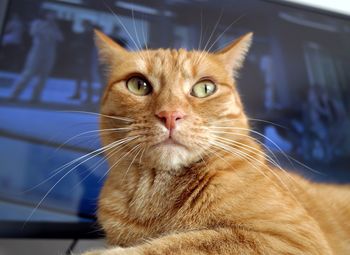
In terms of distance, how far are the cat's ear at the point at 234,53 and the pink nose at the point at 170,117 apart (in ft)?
1.01

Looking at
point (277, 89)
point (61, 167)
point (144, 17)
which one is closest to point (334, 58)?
point (277, 89)

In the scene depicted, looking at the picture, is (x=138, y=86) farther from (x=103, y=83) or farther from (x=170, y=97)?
(x=103, y=83)

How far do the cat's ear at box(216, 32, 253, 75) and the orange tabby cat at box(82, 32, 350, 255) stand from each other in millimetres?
41

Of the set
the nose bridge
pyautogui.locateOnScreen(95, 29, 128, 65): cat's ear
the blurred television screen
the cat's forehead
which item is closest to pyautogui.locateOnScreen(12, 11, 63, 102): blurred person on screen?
the blurred television screen

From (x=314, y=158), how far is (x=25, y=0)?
1.12m

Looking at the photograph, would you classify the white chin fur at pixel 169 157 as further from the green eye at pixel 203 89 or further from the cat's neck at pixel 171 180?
the green eye at pixel 203 89

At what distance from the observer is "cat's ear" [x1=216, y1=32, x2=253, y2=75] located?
106 centimetres

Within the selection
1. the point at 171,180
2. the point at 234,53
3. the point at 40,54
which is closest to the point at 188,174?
the point at 171,180

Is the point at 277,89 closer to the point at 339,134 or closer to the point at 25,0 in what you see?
the point at 339,134

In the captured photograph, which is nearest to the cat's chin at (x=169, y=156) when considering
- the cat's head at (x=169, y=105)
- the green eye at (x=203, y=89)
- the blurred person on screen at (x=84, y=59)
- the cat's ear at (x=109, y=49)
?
the cat's head at (x=169, y=105)

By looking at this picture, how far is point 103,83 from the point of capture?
4.32 feet

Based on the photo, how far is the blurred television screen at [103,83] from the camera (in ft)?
4.05

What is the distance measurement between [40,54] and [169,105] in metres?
0.63

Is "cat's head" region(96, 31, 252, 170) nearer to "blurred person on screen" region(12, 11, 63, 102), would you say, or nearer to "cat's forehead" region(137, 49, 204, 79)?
"cat's forehead" region(137, 49, 204, 79)
